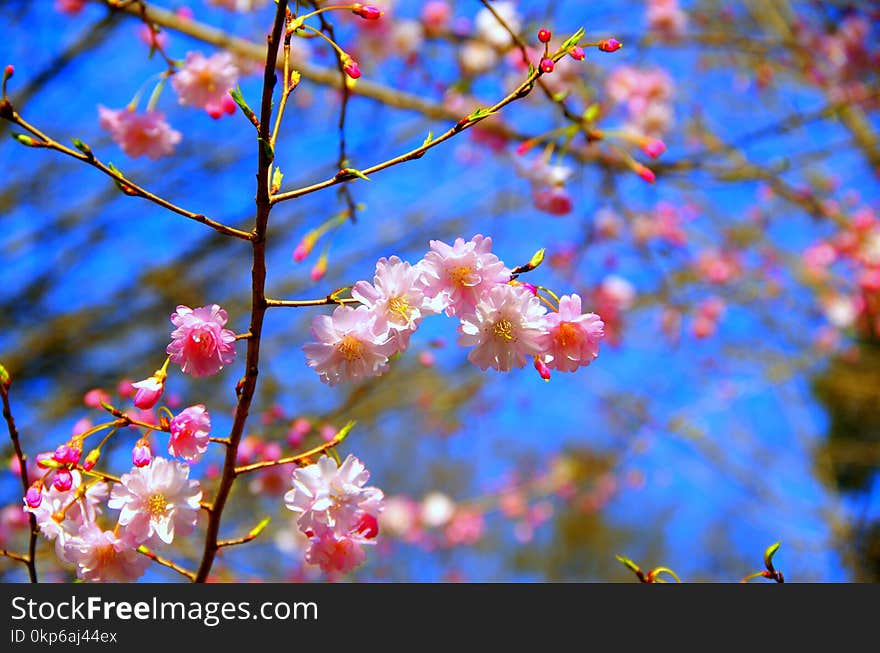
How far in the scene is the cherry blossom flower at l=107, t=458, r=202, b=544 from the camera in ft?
3.73

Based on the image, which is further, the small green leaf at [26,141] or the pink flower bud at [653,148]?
the pink flower bud at [653,148]

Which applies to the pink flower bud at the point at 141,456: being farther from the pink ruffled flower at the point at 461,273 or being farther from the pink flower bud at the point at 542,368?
the pink flower bud at the point at 542,368

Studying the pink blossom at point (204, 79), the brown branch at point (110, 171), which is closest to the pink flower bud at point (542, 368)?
the brown branch at point (110, 171)

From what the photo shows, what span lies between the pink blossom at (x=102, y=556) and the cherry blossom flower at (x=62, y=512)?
19 mm

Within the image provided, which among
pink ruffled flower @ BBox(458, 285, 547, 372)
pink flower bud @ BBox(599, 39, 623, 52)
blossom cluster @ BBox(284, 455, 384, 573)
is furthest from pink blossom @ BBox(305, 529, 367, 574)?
pink flower bud @ BBox(599, 39, 623, 52)

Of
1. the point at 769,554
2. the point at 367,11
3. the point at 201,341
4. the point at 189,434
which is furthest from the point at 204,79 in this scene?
the point at 769,554

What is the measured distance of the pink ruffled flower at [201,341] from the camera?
3.66ft

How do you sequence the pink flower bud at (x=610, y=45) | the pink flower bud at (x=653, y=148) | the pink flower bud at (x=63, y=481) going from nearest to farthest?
1. the pink flower bud at (x=63, y=481)
2. the pink flower bud at (x=610, y=45)
3. the pink flower bud at (x=653, y=148)

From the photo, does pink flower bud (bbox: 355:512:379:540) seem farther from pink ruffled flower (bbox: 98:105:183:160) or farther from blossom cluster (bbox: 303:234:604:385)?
pink ruffled flower (bbox: 98:105:183:160)

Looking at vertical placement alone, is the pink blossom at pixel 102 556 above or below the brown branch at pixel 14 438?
below

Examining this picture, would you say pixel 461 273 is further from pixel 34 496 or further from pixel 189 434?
pixel 34 496

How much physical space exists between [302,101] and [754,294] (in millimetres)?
3107
